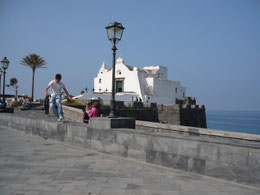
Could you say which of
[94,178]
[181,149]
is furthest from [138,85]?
[94,178]

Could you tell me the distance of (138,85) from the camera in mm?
44375

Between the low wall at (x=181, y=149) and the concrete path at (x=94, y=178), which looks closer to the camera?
the concrete path at (x=94, y=178)

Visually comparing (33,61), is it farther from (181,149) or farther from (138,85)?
(181,149)

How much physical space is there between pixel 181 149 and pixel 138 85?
131 feet

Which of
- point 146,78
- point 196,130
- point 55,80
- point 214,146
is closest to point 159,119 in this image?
point 146,78

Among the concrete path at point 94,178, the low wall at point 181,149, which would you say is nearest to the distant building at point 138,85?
the low wall at point 181,149

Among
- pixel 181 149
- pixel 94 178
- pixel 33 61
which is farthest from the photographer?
pixel 33 61

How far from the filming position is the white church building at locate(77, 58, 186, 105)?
4412cm

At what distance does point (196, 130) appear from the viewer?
9695 mm

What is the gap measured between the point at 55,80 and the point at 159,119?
83.5 feet

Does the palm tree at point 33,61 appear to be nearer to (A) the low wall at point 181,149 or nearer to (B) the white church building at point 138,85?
(B) the white church building at point 138,85

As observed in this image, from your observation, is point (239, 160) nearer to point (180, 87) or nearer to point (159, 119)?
point (159, 119)

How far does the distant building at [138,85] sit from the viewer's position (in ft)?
145

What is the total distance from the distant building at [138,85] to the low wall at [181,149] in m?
35.2
